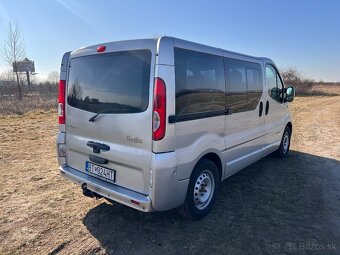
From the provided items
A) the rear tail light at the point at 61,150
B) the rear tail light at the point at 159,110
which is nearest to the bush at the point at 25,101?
the rear tail light at the point at 61,150

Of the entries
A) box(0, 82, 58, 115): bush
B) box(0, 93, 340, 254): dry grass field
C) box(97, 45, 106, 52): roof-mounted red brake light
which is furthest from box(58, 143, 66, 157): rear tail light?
box(0, 82, 58, 115): bush

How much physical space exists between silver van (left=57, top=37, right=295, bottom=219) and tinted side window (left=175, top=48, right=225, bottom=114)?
0.01 metres

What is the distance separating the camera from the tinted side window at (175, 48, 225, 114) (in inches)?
119

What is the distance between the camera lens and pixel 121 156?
3.10 metres

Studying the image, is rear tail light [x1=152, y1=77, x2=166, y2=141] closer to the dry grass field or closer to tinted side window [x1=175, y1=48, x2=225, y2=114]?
tinted side window [x1=175, y1=48, x2=225, y2=114]

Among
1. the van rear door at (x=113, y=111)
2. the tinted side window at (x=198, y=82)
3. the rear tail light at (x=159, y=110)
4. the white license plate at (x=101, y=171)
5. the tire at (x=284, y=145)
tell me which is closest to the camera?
the rear tail light at (x=159, y=110)

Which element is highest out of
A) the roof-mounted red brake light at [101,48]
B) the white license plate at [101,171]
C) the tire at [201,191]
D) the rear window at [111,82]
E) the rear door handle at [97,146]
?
the roof-mounted red brake light at [101,48]

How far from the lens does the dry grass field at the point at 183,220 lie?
3061 millimetres

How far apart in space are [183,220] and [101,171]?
124cm

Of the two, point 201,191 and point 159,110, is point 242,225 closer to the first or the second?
point 201,191

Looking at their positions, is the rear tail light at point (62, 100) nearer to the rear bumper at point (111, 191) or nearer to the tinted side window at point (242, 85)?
the rear bumper at point (111, 191)

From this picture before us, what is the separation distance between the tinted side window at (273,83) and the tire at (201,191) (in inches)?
97.1

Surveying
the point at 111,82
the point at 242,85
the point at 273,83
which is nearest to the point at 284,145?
the point at 273,83

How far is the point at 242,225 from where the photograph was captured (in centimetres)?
351
